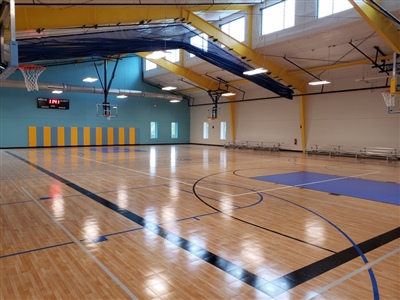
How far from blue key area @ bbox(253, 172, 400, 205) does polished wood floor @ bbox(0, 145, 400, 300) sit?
36 centimetres

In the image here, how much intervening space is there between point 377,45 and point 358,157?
6551 millimetres

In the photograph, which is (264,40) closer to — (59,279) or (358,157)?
(358,157)

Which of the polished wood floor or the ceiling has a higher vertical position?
the ceiling

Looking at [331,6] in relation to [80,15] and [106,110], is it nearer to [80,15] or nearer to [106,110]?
[80,15]

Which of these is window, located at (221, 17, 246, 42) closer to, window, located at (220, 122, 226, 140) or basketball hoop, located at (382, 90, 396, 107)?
basketball hoop, located at (382, 90, 396, 107)

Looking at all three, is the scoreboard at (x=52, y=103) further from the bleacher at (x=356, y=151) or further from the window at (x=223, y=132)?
the bleacher at (x=356, y=151)

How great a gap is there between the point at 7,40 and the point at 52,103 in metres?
21.5

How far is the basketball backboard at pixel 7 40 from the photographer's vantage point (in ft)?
14.9

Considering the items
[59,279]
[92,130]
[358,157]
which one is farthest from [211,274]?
[92,130]

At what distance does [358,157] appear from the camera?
59.5 feet

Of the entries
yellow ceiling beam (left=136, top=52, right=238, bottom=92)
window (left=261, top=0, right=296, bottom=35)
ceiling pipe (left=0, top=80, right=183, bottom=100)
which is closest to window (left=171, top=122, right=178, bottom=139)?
ceiling pipe (left=0, top=80, right=183, bottom=100)

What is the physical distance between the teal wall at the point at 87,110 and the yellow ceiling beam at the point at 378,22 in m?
21.3

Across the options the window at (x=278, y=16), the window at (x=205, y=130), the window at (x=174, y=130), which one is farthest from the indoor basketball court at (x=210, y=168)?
the window at (x=174, y=130)

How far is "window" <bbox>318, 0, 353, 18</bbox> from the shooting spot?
13.4 metres
